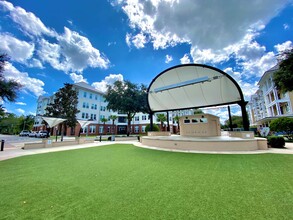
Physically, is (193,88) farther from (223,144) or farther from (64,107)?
(64,107)

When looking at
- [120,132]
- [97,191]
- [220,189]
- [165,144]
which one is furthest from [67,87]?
[220,189]

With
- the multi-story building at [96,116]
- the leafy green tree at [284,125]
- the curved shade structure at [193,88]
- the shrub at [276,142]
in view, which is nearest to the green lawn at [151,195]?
the shrub at [276,142]

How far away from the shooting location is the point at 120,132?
4553 centimetres

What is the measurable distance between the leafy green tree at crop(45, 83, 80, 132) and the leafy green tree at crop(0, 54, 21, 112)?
644 inches

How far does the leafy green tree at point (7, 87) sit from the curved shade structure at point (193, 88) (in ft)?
40.7

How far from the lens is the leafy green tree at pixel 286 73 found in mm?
10264

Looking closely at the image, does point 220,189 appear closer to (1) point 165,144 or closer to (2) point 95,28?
(1) point 165,144

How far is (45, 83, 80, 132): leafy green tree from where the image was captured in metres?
26.9

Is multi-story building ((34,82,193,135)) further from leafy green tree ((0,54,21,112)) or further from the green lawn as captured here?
the green lawn

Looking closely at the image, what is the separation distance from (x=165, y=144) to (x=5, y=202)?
9744 mm

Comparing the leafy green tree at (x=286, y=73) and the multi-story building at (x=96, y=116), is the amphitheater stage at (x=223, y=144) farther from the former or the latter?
the multi-story building at (x=96, y=116)

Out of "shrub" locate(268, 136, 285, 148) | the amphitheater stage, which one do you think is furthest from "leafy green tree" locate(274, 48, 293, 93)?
the amphitheater stage

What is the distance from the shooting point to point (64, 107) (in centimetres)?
2734

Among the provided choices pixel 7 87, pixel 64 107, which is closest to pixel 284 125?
→ pixel 7 87
